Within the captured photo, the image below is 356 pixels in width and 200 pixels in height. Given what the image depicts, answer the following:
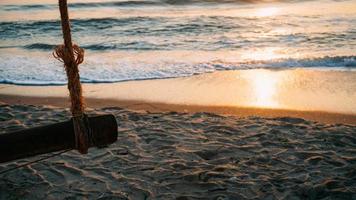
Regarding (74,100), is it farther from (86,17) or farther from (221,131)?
(86,17)

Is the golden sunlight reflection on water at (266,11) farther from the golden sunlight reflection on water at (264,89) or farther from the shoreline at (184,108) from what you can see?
the shoreline at (184,108)

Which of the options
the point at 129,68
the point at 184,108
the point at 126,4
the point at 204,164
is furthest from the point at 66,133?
the point at 126,4

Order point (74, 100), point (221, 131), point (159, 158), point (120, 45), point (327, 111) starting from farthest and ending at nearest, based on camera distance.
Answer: point (120, 45) → point (327, 111) → point (221, 131) → point (159, 158) → point (74, 100)

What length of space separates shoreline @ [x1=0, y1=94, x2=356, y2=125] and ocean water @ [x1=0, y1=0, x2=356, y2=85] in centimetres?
168

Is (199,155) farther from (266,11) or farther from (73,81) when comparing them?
(266,11)

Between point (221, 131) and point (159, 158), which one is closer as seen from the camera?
point (159, 158)

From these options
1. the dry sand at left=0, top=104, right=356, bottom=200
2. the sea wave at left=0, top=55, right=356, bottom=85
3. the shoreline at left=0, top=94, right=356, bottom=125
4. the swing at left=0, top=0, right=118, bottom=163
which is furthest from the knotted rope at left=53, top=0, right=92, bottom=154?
the sea wave at left=0, top=55, right=356, bottom=85

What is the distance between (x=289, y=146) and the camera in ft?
18.6

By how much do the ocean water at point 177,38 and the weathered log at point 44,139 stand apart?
8.00m

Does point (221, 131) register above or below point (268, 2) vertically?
below

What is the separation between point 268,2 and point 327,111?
72.4 feet

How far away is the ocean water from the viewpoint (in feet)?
37.4

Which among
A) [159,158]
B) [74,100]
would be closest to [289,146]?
[159,158]

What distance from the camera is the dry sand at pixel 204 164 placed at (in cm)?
451
